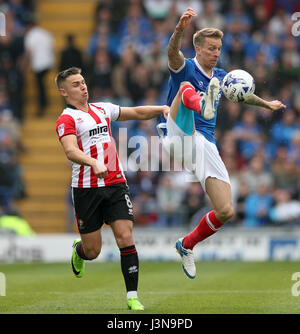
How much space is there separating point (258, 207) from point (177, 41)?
27.3 feet

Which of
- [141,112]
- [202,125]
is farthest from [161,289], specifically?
[141,112]

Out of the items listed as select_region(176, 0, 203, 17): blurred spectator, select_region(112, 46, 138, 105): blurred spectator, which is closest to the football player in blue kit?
select_region(112, 46, 138, 105): blurred spectator

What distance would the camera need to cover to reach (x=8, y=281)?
12953 mm

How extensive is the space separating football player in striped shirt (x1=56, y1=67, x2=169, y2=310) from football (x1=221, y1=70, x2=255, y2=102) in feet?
4.29

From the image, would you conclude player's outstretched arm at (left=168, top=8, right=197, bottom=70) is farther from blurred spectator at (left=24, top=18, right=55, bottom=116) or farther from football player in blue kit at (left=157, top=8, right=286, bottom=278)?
blurred spectator at (left=24, top=18, right=55, bottom=116)

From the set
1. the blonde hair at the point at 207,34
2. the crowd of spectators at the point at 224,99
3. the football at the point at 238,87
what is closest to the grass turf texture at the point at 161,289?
the crowd of spectators at the point at 224,99

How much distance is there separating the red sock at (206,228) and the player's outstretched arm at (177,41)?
5.81 feet

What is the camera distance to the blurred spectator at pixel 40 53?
2094 centimetres

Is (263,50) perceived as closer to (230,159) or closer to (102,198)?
(230,159)

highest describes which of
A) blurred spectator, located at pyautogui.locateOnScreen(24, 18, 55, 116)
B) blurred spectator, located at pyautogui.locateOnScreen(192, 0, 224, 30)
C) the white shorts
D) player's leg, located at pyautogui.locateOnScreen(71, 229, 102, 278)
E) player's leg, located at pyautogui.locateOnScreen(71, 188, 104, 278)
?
blurred spectator, located at pyautogui.locateOnScreen(192, 0, 224, 30)

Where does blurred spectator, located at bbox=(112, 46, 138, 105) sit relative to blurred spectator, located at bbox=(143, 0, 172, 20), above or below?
below

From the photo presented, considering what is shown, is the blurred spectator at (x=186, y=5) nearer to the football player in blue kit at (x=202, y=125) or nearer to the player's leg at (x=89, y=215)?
the football player in blue kit at (x=202, y=125)

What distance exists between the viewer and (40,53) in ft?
68.7

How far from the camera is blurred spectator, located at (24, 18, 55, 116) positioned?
2094 cm
